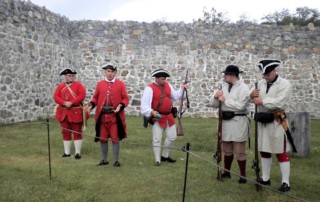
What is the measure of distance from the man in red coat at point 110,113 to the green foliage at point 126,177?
334 millimetres

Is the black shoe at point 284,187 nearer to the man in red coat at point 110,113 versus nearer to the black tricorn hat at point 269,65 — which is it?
the black tricorn hat at point 269,65

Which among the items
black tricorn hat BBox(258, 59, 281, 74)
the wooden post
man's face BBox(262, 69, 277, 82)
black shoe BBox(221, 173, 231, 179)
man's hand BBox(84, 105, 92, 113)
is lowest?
black shoe BBox(221, 173, 231, 179)

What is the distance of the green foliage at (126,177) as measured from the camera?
17.4 feet

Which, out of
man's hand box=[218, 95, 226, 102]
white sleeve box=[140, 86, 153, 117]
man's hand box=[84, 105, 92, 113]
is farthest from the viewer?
man's hand box=[84, 105, 92, 113]

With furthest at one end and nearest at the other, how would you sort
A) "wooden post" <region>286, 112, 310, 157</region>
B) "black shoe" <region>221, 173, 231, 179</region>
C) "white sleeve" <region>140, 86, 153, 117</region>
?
"wooden post" <region>286, 112, 310, 157</region> → "white sleeve" <region>140, 86, 153, 117</region> → "black shoe" <region>221, 173, 231, 179</region>

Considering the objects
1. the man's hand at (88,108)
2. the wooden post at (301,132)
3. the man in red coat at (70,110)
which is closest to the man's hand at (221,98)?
the man's hand at (88,108)

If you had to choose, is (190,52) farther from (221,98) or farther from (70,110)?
(221,98)

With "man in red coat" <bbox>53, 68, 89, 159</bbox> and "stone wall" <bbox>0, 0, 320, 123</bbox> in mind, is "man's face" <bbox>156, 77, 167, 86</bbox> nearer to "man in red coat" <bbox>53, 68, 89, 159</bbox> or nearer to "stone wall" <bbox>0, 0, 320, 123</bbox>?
"man in red coat" <bbox>53, 68, 89, 159</bbox>

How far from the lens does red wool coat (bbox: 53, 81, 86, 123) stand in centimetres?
770

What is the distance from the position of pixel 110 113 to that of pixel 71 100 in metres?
1.07

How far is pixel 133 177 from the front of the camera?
247 inches

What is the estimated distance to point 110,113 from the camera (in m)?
7.16

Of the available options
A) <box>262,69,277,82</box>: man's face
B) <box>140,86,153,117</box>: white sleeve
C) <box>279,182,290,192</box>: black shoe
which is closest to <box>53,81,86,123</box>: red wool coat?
<box>140,86,153,117</box>: white sleeve

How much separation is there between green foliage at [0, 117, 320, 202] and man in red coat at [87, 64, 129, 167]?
334 millimetres
